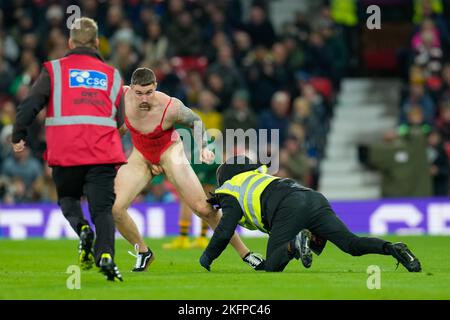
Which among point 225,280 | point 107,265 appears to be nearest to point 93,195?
point 107,265

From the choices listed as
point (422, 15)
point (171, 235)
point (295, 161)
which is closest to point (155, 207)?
point (171, 235)

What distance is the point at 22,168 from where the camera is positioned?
22609mm

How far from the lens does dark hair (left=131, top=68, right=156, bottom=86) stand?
41.0 feet

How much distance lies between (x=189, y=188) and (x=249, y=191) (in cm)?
116

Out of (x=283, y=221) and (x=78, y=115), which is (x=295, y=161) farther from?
(x=78, y=115)

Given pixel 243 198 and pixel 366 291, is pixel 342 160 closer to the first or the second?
pixel 243 198

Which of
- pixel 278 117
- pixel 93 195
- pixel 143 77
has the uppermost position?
pixel 143 77

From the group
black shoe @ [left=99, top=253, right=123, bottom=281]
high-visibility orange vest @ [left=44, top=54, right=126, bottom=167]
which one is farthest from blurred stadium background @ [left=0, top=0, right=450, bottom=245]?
black shoe @ [left=99, top=253, right=123, bottom=281]

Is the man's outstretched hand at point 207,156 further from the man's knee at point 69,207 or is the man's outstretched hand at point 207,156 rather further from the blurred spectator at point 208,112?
the blurred spectator at point 208,112

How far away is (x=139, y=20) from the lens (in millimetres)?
25781

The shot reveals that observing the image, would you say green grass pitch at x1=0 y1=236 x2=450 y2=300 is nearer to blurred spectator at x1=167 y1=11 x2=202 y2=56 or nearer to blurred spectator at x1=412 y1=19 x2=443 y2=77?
blurred spectator at x1=412 y1=19 x2=443 y2=77

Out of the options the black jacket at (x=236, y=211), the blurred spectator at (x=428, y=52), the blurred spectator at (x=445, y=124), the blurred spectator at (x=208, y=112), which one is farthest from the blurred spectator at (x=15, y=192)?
the black jacket at (x=236, y=211)

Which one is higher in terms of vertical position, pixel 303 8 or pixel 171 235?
pixel 303 8
